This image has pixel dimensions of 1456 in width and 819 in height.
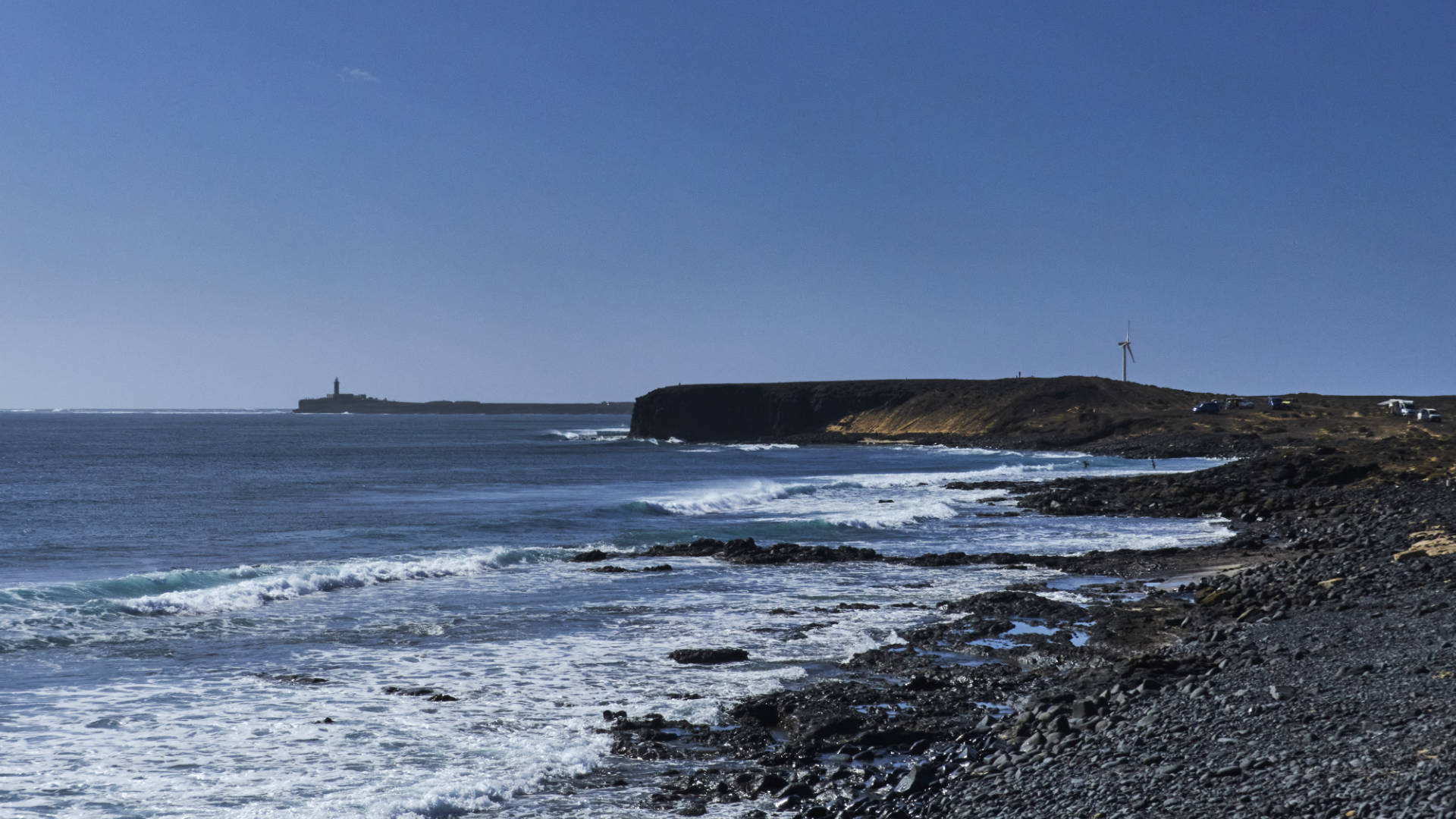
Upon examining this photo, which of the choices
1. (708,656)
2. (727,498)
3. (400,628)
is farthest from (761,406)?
(708,656)

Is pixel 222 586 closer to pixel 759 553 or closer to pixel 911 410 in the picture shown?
pixel 759 553

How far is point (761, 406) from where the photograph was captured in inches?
5620

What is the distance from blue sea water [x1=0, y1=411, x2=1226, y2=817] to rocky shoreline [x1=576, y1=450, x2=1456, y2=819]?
118 cm

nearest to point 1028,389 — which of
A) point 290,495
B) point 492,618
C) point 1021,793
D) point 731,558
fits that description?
point 290,495

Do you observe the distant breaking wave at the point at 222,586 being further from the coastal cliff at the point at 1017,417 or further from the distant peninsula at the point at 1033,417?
the coastal cliff at the point at 1017,417

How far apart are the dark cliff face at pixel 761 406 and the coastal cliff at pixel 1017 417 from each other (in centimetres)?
16

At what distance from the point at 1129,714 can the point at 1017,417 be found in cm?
10525

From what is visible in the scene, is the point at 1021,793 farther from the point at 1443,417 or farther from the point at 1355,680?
the point at 1443,417

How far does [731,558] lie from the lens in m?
28.4

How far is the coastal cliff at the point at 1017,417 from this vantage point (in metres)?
78.8

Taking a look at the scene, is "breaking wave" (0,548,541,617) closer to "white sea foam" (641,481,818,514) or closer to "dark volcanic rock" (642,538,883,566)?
"dark volcanic rock" (642,538,883,566)

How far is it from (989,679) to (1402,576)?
29.8ft

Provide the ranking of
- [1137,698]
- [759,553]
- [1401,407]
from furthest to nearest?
[1401,407], [759,553], [1137,698]

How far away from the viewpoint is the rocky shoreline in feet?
26.7
